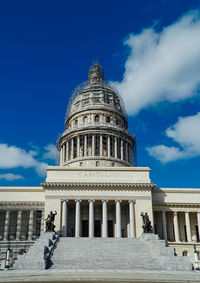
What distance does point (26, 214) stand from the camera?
51.6 meters

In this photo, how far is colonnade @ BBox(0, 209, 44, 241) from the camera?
48.0 metres

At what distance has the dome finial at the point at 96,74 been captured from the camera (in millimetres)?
83125

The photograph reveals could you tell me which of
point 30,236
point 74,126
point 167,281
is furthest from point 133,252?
point 74,126

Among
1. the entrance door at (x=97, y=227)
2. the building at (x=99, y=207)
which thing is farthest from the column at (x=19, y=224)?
the entrance door at (x=97, y=227)

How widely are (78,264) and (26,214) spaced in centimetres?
2390

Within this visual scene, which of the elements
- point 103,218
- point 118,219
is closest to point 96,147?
point 103,218

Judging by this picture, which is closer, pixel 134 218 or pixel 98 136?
pixel 134 218

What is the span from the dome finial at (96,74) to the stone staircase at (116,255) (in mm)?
51778

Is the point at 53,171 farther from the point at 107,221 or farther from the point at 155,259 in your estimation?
the point at 155,259

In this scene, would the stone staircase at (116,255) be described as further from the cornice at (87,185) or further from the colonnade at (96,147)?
the colonnade at (96,147)

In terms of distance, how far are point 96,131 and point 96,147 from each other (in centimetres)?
372

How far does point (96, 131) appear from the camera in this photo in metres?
68.1

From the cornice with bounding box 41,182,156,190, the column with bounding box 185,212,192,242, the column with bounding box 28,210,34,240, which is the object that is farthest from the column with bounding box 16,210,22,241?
the column with bounding box 185,212,192,242

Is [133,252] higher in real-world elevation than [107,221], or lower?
lower
